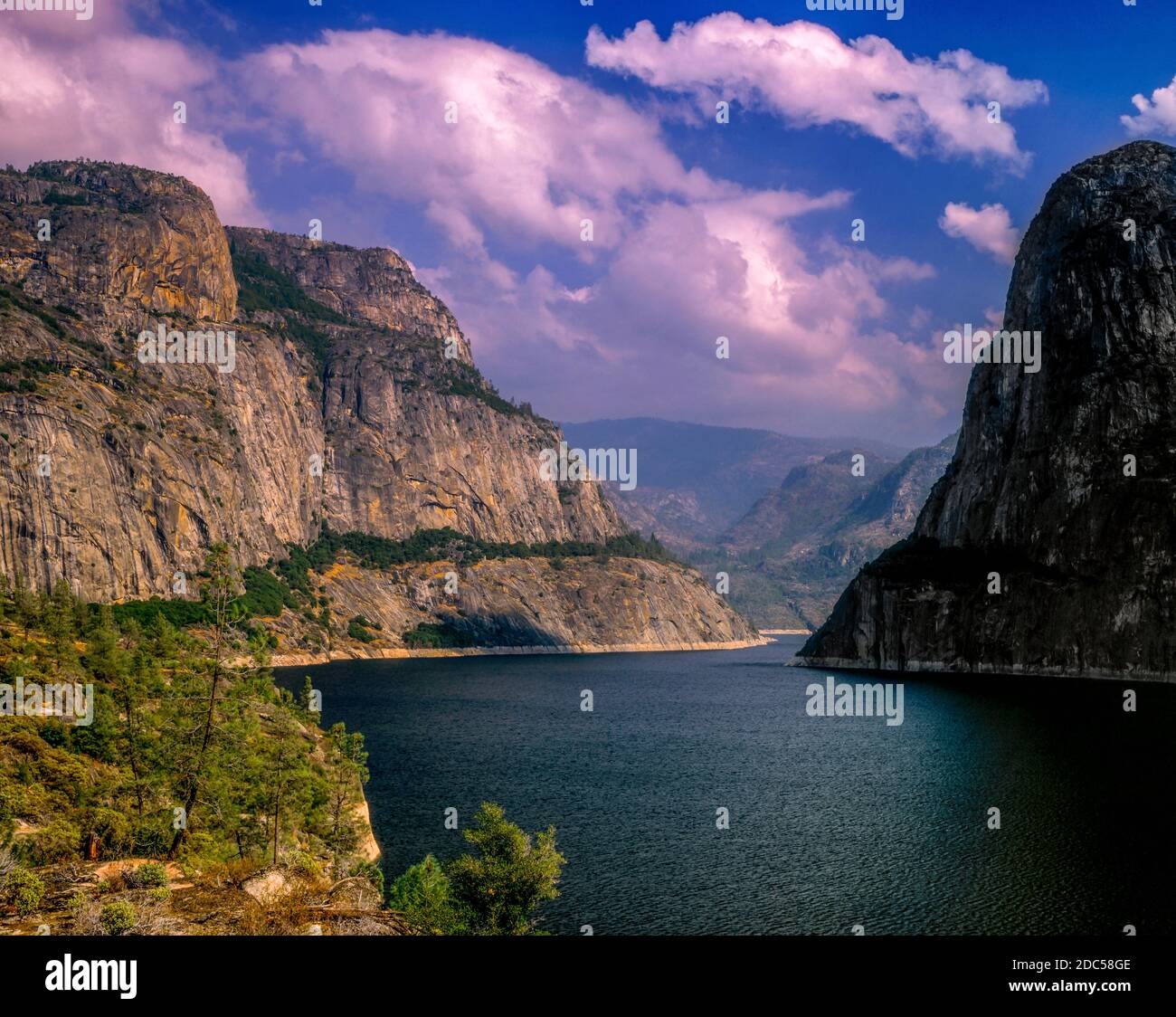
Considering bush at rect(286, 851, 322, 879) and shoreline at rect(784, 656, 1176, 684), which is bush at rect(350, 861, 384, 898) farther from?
shoreline at rect(784, 656, 1176, 684)

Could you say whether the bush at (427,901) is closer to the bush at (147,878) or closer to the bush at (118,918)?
the bush at (147,878)

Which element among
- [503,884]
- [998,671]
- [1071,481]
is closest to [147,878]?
[503,884]

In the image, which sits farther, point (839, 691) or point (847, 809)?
point (839, 691)

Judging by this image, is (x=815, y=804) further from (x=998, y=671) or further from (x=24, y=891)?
(x=998, y=671)

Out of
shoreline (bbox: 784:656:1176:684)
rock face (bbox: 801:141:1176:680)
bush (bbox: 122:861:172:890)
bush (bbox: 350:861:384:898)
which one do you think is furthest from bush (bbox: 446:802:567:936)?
rock face (bbox: 801:141:1176:680)

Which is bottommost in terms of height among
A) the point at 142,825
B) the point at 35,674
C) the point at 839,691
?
the point at 839,691
